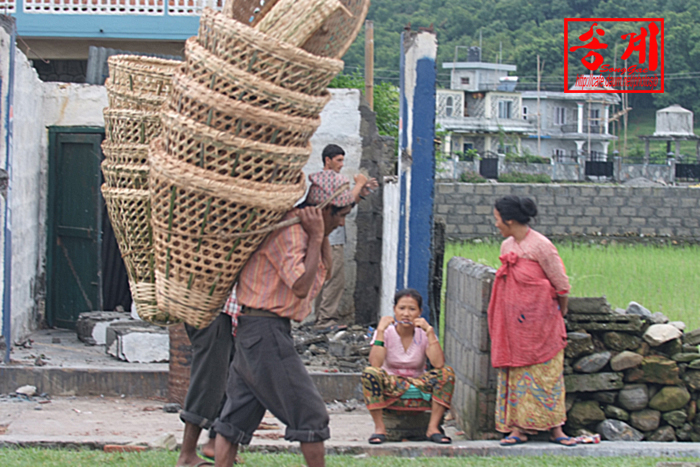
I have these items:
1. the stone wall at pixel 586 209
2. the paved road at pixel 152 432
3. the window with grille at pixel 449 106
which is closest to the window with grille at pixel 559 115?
the window with grille at pixel 449 106

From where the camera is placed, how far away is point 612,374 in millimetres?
5246

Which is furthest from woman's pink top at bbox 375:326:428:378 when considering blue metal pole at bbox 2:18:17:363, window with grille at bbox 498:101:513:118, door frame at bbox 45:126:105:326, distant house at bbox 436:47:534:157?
window with grille at bbox 498:101:513:118

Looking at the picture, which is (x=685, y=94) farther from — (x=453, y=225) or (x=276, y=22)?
(x=276, y=22)

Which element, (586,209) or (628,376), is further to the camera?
(586,209)

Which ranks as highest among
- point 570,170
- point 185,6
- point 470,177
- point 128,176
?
point 185,6

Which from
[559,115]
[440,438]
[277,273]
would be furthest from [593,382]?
[559,115]

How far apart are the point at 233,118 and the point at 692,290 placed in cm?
858

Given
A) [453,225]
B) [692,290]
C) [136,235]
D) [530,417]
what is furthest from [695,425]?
[453,225]

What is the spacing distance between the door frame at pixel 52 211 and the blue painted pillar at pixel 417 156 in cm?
381

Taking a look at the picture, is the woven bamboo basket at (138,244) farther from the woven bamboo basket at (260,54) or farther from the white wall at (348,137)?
the white wall at (348,137)

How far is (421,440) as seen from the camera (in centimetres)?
496

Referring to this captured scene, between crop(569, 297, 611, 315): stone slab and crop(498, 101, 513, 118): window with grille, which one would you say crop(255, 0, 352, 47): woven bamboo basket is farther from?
crop(498, 101, 513, 118): window with grille

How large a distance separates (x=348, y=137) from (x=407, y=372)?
4.36m

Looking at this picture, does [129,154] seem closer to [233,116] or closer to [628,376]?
[233,116]
